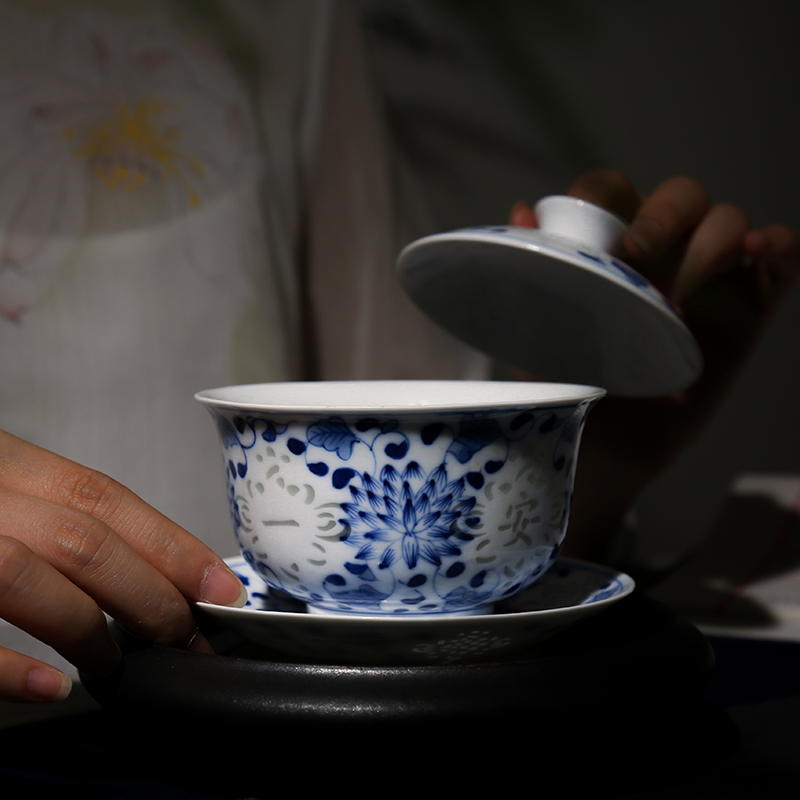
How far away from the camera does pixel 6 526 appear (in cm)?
38

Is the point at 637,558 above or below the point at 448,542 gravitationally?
below

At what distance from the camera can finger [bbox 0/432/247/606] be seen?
1.35ft

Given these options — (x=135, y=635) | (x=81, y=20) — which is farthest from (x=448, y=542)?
(x=81, y=20)

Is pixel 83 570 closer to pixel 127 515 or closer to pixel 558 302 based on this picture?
pixel 127 515

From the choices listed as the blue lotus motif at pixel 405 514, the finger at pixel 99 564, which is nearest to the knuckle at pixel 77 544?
the finger at pixel 99 564

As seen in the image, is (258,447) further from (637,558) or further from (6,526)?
(637,558)

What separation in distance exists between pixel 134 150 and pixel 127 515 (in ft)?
1.68

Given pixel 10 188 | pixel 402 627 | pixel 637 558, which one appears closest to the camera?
pixel 402 627

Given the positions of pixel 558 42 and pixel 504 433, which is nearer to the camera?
pixel 504 433

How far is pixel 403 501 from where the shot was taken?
38 centimetres

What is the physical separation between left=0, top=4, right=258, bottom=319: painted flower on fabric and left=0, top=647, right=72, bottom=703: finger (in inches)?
18.6

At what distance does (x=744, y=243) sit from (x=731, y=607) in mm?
369

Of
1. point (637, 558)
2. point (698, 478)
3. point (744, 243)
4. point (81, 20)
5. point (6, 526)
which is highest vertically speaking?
point (81, 20)

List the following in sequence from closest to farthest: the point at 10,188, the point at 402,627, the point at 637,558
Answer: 1. the point at 402,627
2. the point at 10,188
3. the point at 637,558
